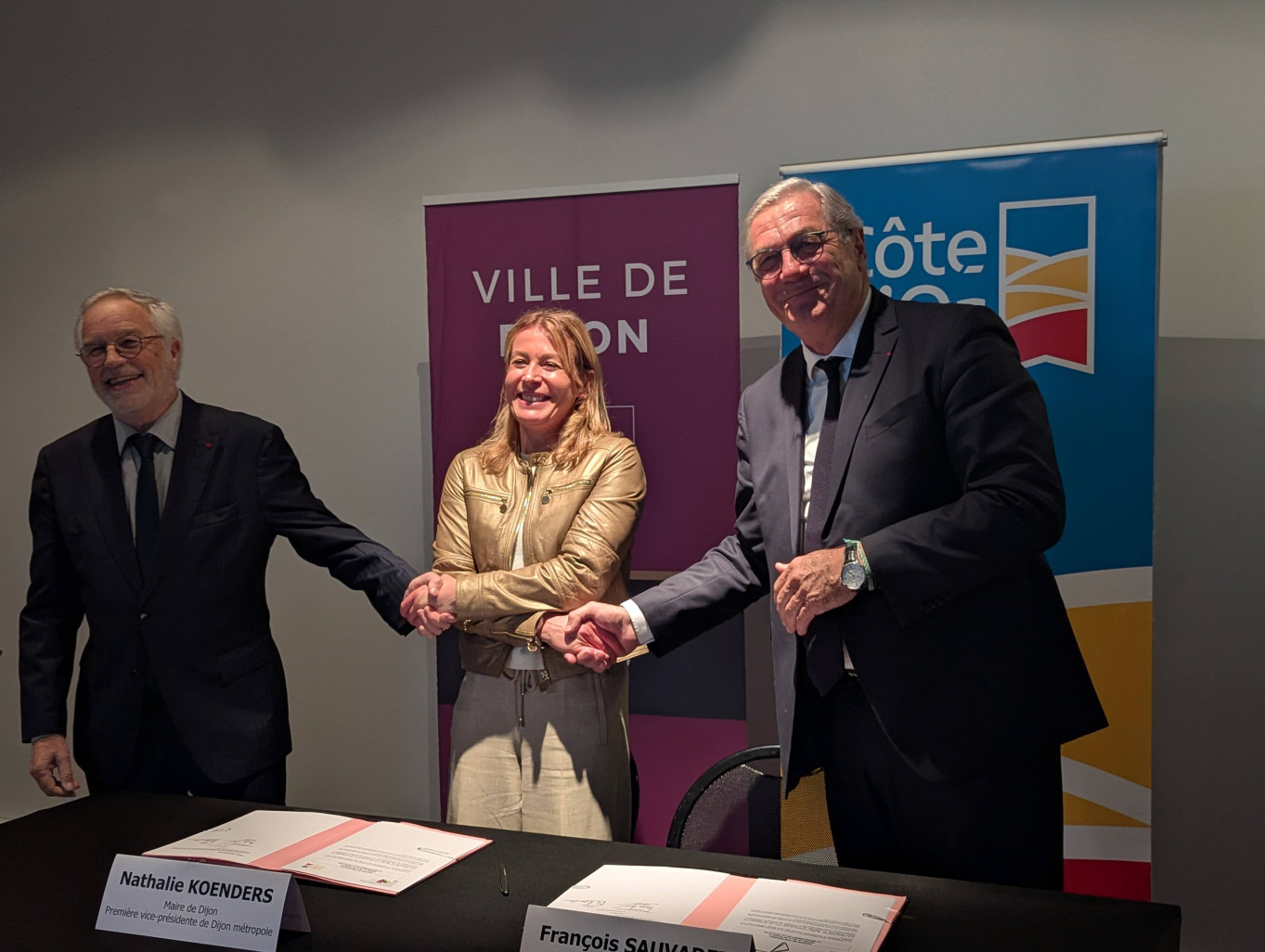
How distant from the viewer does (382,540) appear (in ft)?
13.3

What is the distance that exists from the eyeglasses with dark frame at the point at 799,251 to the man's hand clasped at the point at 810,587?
2.08 ft

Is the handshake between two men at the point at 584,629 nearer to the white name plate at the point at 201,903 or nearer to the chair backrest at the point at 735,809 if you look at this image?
the chair backrest at the point at 735,809

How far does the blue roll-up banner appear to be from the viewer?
8.94ft

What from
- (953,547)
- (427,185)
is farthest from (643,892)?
(427,185)

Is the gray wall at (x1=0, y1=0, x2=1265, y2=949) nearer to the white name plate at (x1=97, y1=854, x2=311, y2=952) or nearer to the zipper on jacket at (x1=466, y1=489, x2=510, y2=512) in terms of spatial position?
the zipper on jacket at (x1=466, y1=489, x2=510, y2=512)

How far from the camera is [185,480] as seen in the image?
271cm

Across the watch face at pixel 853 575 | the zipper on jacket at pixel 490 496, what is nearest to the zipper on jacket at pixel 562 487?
the zipper on jacket at pixel 490 496

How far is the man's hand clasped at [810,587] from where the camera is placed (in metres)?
2.12

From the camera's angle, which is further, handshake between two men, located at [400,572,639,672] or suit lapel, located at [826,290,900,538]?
handshake between two men, located at [400,572,639,672]

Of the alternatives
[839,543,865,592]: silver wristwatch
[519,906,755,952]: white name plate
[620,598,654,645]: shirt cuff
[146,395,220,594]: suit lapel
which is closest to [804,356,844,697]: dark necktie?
[839,543,865,592]: silver wristwatch

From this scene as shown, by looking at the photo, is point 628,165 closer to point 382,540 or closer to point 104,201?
point 382,540

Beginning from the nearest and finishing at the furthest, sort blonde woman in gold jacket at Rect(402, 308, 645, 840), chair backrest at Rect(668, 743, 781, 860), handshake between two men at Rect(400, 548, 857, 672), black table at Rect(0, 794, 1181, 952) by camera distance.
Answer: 1. black table at Rect(0, 794, 1181, 952)
2. chair backrest at Rect(668, 743, 781, 860)
3. handshake between two men at Rect(400, 548, 857, 672)
4. blonde woman in gold jacket at Rect(402, 308, 645, 840)

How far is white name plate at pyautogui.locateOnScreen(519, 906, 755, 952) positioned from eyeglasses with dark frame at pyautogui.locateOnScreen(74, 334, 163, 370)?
205 cm

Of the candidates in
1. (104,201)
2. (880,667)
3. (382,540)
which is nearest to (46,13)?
(104,201)
